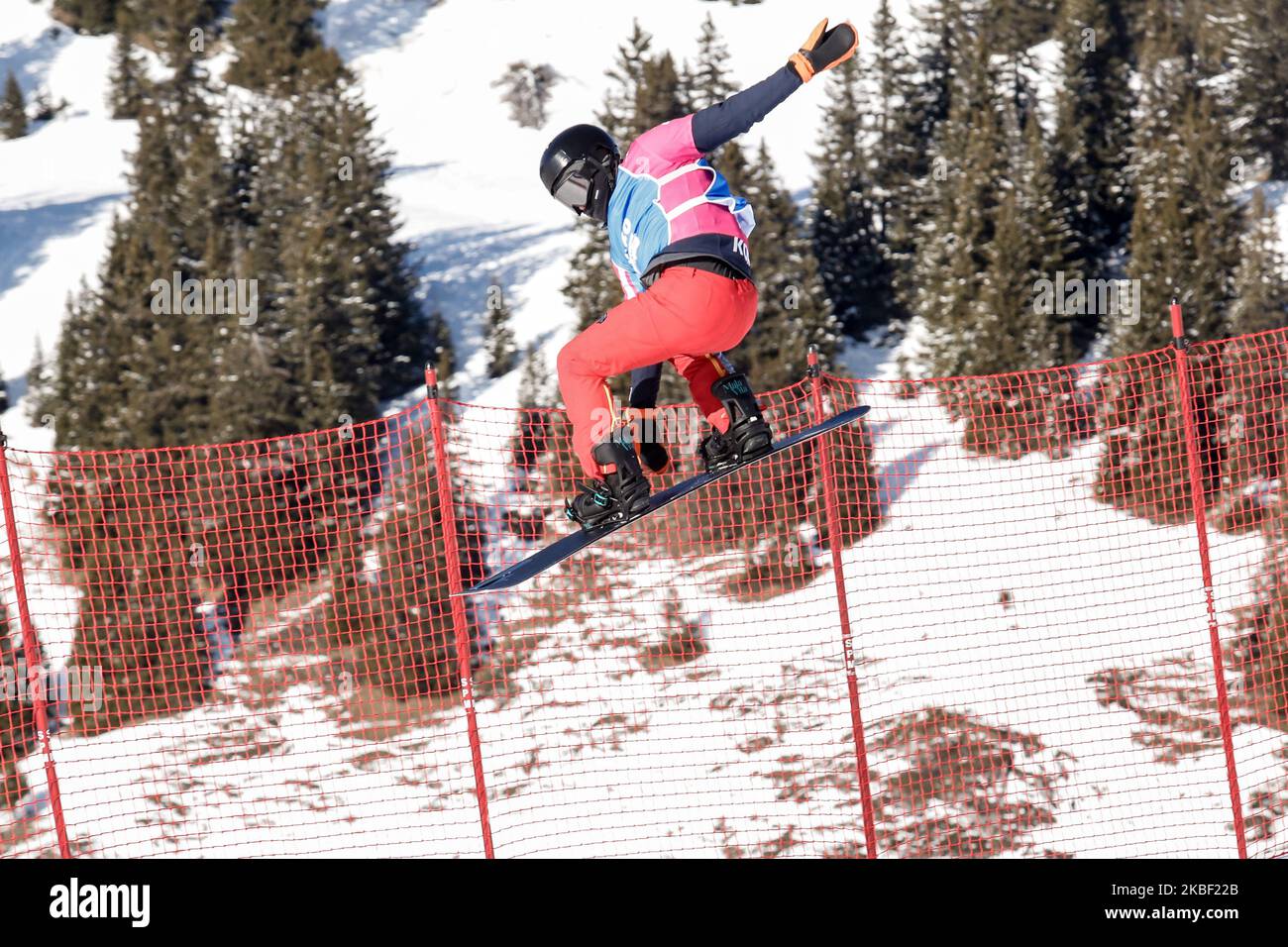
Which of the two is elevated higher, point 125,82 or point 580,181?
point 125,82

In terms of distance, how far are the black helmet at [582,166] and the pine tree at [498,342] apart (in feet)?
78.5

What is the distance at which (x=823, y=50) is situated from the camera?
5.04 m

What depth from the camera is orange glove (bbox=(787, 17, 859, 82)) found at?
16.4 ft

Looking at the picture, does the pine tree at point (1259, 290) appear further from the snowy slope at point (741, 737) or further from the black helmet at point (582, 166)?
the black helmet at point (582, 166)

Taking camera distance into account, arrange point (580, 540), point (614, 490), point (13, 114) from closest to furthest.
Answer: point (614, 490), point (580, 540), point (13, 114)

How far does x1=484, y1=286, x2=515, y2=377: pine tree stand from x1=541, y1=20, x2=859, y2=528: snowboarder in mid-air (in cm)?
2379

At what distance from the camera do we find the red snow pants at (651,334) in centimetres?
534

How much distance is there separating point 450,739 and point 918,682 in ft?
15.6

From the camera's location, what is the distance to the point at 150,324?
26422 mm

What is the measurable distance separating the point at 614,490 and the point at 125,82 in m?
46.2

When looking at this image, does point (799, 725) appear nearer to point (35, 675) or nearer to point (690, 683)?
point (690, 683)

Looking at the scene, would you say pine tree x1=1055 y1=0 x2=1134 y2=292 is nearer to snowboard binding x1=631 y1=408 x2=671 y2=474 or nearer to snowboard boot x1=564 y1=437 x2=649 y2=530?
snowboard binding x1=631 y1=408 x2=671 y2=474

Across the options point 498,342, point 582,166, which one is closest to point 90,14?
point 498,342

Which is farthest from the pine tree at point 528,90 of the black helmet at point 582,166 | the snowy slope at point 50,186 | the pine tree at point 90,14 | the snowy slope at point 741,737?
the black helmet at point 582,166
